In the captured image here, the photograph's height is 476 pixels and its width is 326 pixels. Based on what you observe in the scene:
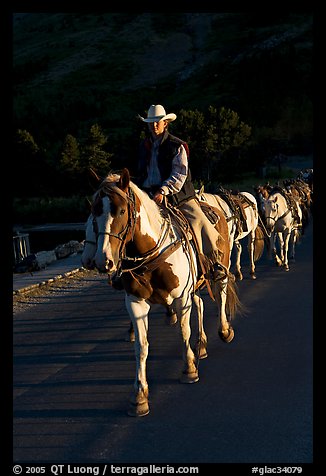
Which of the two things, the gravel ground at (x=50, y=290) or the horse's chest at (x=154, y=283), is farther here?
the gravel ground at (x=50, y=290)

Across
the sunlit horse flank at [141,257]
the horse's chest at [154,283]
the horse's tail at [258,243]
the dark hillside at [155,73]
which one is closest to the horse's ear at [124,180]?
the sunlit horse flank at [141,257]

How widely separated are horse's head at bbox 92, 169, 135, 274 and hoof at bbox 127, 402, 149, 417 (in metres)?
1.82

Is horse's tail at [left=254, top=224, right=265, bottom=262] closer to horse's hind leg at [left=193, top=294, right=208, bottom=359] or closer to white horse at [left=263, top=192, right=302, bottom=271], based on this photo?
white horse at [left=263, top=192, right=302, bottom=271]

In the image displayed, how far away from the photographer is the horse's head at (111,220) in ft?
14.4

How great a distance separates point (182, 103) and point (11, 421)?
267 ft

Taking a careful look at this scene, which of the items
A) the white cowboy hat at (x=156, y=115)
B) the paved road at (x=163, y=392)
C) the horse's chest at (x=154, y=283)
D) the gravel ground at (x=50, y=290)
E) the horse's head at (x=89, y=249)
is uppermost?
the white cowboy hat at (x=156, y=115)

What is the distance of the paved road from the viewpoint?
4.63 meters

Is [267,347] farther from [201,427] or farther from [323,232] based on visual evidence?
[201,427]

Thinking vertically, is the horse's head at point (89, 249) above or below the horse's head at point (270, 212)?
above

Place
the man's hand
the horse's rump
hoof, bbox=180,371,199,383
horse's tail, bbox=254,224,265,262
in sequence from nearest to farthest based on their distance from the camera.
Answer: the man's hand < hoof, bbox=180,371,199,383 < the horse's rump < horse's tail, bbox=254,224,265,262

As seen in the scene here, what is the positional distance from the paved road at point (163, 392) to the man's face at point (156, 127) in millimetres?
3197

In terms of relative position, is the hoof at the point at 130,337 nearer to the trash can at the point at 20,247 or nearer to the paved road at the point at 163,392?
the paved road at the point at 163,392

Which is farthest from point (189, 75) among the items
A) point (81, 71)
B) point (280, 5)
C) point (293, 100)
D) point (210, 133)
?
point (280, 5)

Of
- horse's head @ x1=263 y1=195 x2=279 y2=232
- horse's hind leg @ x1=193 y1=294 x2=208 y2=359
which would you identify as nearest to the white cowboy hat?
horse's hind leg @ x1=193 y1=294 x2=208 y2=359
